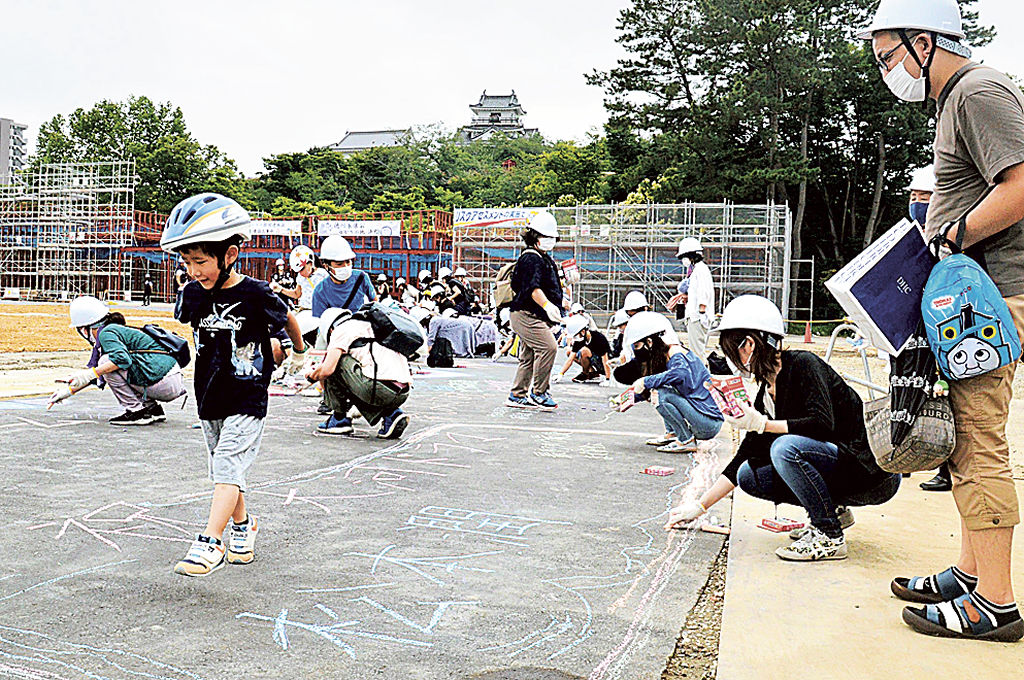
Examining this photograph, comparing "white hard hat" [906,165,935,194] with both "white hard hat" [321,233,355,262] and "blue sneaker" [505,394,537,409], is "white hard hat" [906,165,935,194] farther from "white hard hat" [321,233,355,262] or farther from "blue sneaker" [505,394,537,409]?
"white hard hat" [321,233,355,262]

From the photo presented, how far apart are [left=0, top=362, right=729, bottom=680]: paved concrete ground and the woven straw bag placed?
0.85 metres

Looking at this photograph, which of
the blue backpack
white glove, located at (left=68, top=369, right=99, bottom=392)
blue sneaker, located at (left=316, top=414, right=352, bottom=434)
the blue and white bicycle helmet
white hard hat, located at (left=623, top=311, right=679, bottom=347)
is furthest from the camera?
blue sneaker, located at (left=316, top=414, right=352, bottom=434)

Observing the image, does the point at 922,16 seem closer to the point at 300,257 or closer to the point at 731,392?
the point at 731,392

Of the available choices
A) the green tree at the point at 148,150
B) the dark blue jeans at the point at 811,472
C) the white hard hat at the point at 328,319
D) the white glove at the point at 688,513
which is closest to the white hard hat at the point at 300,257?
the white hard hat at the point at 328,319

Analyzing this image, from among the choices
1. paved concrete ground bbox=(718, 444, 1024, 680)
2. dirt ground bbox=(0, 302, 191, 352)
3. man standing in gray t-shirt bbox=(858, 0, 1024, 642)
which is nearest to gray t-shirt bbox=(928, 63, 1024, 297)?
man standing in gray t-shirt bbox=(858, 0, 1024, 642)

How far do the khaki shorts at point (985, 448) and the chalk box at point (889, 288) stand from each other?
0.80 ft

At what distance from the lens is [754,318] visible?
385 cm

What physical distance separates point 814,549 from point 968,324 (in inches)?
50.9

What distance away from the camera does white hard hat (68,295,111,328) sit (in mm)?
6734

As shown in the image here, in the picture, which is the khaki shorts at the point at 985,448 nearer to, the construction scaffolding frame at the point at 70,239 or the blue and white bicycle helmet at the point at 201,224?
the blue and white bicycle helmet at the point at 201,224

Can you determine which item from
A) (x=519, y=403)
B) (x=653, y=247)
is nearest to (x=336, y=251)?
(x=519, y=403)

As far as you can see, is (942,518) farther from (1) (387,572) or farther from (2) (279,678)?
(2) (279,678)

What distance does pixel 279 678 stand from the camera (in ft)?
8.17

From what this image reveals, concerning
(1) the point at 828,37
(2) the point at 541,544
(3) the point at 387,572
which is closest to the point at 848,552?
(2) the point at 541,544
